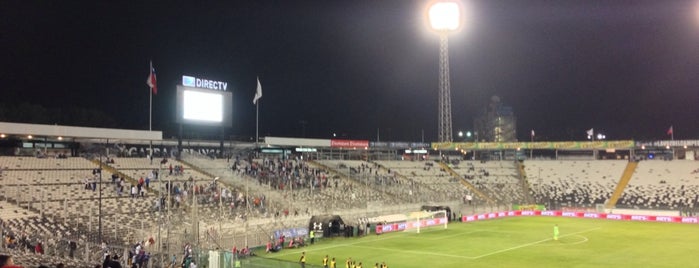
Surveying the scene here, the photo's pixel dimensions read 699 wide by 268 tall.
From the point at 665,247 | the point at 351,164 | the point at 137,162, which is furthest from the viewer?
the point at 351,164

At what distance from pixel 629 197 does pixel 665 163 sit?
1295cm

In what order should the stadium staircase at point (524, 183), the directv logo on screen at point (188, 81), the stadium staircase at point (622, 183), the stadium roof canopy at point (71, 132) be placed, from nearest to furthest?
1. the stadium roof canopy at point (71, 132)
2. the directv logo on screen at point (188, 81)
3. the stadium staircase at point (622, 183)
4. the stadium staircase at point (524, 183)

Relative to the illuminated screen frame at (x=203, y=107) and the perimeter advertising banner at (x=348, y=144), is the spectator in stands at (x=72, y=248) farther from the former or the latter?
the perimeter advertising banner at (x=348, y=144)

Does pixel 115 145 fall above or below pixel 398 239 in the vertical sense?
above

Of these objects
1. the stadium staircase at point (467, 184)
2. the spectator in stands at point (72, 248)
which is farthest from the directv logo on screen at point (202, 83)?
the stadium staircase at point (467, 184)

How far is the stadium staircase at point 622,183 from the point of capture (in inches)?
2881

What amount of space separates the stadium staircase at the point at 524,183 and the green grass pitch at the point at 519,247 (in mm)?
19300

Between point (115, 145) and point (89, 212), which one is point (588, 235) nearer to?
point (89, 212)

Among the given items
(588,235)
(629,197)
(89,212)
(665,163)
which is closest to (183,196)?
(89,212)

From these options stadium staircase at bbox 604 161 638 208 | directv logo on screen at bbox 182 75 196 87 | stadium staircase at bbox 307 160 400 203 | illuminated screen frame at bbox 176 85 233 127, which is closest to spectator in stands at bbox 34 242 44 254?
illuminated screen frame at bbox 176 85 233 127

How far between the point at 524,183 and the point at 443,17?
39.5m

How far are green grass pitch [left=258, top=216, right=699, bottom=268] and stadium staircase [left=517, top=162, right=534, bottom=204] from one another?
19.3 meters

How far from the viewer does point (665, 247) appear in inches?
1673

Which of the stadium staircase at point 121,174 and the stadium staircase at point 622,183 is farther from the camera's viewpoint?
the stadium staircase at point 622,183
